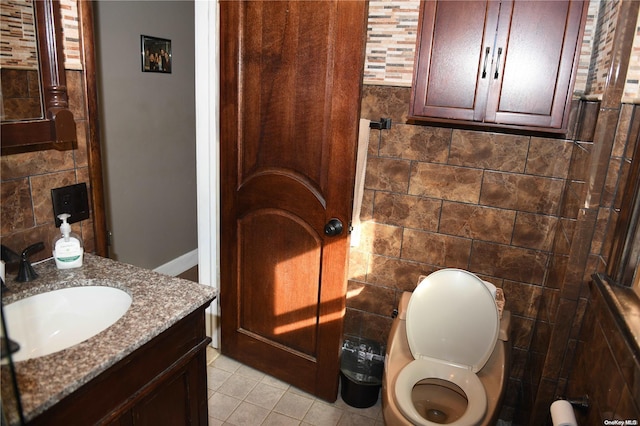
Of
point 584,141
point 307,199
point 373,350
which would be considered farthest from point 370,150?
point 373,350

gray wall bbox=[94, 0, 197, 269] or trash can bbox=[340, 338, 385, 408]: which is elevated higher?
gray wall bbox=[94, 0, 197, 269]

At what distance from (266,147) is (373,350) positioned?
1.21 meters

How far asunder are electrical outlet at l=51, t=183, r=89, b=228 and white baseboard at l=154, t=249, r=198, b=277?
190 cm

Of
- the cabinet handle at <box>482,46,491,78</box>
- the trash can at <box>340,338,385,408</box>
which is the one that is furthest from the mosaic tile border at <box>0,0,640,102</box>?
the trash can at <box>340,338,385,408</box>

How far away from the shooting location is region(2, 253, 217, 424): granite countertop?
0.95 m

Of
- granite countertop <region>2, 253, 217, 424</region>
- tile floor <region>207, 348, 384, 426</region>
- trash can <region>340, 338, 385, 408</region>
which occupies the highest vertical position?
granite countertop <region>2, 253, 217, 424</region>

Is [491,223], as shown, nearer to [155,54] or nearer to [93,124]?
[93,124]

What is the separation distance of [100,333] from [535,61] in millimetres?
1706

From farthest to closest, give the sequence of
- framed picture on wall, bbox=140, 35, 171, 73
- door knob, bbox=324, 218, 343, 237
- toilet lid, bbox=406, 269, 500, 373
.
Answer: framed picture on wall, bbox=140, 35, 171, 73
door knob, bbox=324, 218, 343, 237
toilet lid, bbox=406, 269, 500, 373

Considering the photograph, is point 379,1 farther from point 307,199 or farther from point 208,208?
point 208,208

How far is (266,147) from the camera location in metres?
2.08

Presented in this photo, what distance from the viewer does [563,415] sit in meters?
1.28

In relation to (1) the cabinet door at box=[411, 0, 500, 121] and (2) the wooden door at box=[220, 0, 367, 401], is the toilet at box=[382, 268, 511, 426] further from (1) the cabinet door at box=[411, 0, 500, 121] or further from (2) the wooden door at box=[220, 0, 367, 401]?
(1) the cabinet door at box=[411, 0, 500, 121]

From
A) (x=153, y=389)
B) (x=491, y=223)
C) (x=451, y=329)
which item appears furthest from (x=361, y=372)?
(x=153, y=389)
